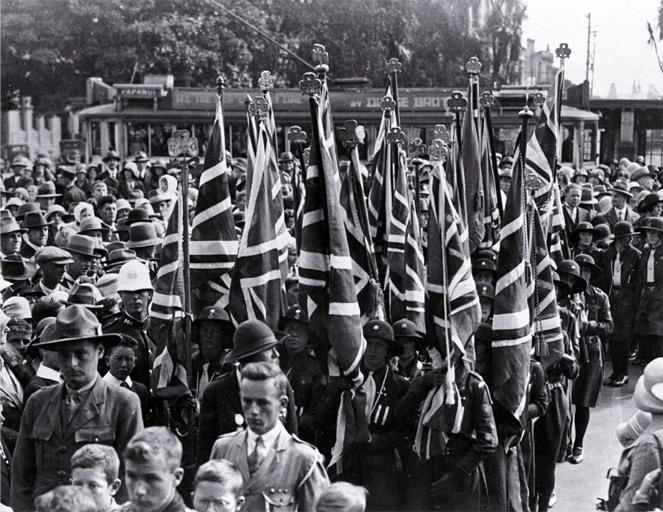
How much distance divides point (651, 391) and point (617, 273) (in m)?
6.74

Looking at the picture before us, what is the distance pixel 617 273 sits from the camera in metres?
10.6

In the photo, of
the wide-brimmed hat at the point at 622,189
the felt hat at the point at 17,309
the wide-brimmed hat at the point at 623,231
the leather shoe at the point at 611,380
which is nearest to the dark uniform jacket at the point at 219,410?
the felt hat at the point at 17,309

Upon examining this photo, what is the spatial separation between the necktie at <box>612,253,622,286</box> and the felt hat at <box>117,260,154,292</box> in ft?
19.4

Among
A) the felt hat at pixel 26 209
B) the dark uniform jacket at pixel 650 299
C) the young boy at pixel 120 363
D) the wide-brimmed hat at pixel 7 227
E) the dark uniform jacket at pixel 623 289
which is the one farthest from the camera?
the felt hat at pixel 26 209

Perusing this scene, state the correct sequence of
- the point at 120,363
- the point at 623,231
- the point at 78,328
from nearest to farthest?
the point at 78,328, the point at 120,363, the point at 623,231

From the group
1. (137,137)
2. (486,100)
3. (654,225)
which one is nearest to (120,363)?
(486,100)

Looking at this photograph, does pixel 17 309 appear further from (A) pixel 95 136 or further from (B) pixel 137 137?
(A) pixel 95 136

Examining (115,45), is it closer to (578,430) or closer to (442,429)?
(578,430)

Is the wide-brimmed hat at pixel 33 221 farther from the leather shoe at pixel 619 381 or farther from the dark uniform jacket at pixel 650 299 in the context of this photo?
the dark uniform jacket at pixel 650 299

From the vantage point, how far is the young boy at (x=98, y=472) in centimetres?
378

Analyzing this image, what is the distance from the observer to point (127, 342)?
5.74 metres

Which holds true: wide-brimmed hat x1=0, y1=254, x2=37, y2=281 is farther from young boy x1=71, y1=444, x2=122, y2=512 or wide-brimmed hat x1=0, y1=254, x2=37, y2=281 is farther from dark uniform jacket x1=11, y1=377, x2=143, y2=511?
young boy x1=71, y1=444, x2=122, y2=512

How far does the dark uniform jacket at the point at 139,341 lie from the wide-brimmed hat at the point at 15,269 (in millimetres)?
2328

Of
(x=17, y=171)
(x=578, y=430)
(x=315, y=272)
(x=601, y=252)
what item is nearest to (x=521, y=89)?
(x=601, y=252)
